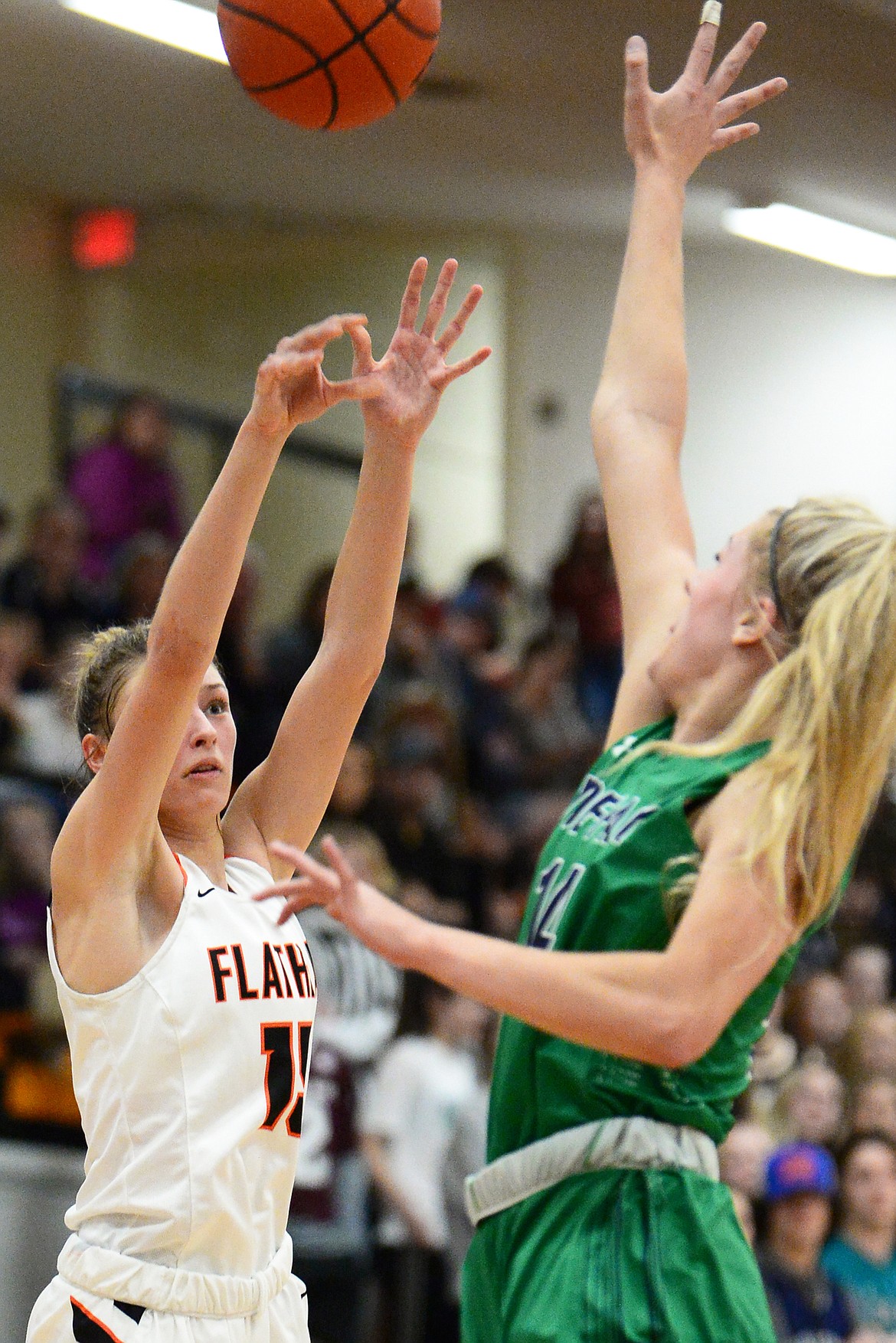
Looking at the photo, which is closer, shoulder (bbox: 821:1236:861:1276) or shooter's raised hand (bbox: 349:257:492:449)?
shooter's raised hand (bbox: 349:257:492:449)

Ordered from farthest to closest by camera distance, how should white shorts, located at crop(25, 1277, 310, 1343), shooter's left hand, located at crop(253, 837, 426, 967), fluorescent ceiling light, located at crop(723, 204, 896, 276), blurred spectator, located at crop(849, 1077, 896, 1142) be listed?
fluorescent ceiling light, located at crop(723, 204, 896, 276) < blurred spectator, located at crop(849, 1077, 896, 1142) < white shorts, located at crop(25, 1277, 310, 1343) < shooter's left hand, located at crop(253, 837, 426, 967)

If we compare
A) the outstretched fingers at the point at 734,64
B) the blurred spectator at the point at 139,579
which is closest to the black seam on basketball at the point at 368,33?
the outstretched fingers at the point at 734,64

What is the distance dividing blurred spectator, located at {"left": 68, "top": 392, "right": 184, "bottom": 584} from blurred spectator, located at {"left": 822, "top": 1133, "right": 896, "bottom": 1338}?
3.85m

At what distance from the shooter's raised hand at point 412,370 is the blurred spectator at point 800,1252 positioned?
3.90 m

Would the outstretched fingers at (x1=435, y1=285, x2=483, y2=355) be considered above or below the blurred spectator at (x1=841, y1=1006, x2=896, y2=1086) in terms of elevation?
above

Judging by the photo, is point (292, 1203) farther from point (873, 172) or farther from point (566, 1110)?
point (873, 172)

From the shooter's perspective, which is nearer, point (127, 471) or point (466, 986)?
point (466, 986)

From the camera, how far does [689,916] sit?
2068 mm

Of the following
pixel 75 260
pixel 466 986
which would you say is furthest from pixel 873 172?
pixel 466 986

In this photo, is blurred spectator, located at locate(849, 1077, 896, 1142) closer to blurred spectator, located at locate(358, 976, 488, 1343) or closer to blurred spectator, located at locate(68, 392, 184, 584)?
blurred spectator, located at locate(358, 976, 488, 1343)

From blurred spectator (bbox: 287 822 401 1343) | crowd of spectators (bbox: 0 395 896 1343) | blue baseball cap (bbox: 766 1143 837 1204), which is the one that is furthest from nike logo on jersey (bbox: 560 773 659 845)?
blue baseball cap (bbox: 766 1143 837 1204)

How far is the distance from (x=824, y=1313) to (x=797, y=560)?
→ 415cm

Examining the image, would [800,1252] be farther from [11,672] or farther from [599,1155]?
[599,1155]

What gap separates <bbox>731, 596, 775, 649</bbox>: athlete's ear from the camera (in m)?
2.28
